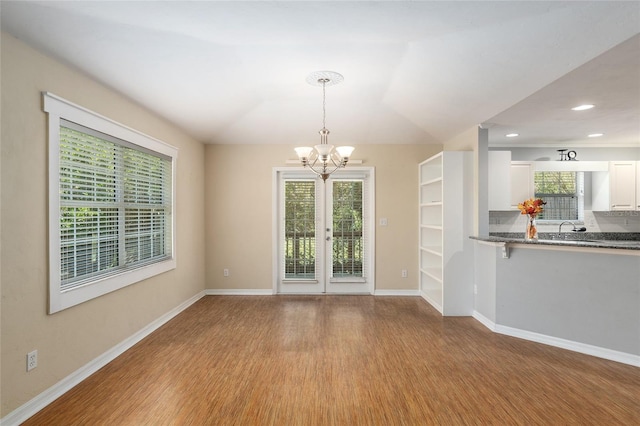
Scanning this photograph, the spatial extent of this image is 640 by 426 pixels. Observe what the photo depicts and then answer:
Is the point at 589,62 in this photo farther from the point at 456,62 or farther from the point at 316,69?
the point at 316,69

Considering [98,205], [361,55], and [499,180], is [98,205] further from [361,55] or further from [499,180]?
[499,180]

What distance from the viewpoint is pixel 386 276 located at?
543 centimetres

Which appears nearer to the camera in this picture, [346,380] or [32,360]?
[32,360]

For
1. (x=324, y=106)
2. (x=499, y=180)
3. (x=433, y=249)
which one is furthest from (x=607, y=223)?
(x=324, y=106)

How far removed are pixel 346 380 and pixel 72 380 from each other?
2.14m

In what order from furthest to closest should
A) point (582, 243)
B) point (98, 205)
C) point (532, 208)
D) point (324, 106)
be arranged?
point (324, 106)
point (532, 208)
point (582, 243)
point (98, 205)

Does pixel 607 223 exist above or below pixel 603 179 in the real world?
below

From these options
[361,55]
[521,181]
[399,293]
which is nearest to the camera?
[361,55]

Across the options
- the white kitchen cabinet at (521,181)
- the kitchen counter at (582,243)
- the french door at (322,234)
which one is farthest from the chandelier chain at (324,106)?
the white kitchen cabinet at (521,181)

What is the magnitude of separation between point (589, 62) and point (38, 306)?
14.4 ft

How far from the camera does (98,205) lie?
293cm

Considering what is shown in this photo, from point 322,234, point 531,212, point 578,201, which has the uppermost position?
point 578,201

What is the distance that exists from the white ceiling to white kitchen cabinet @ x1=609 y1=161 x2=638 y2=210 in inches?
34.4

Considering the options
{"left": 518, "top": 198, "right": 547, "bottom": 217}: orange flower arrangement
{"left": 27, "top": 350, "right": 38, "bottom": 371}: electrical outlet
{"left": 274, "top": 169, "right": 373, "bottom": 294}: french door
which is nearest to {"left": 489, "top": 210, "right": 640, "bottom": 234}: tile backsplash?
{"left": 518, "top": 198, "right": 547, "bottom": 217}: orange flower arrangement
